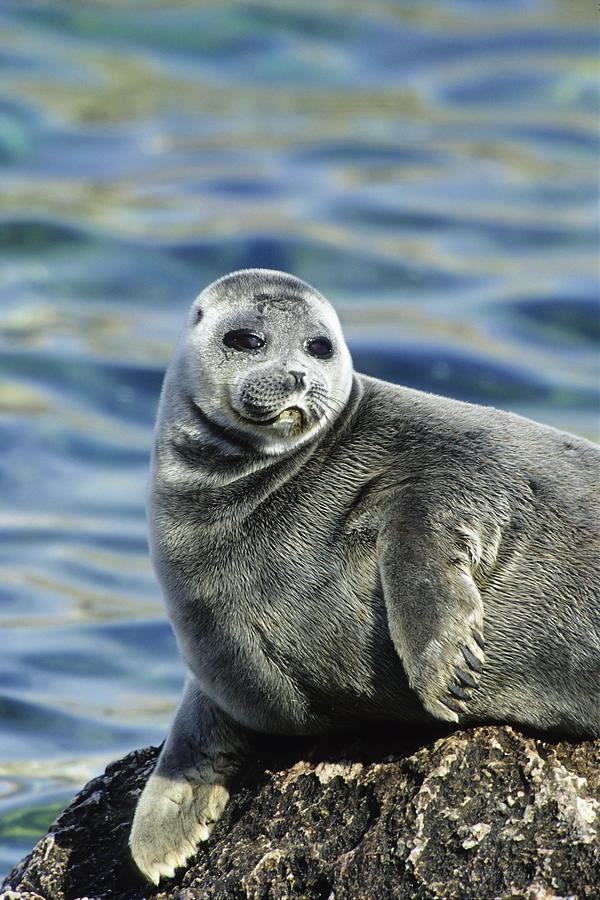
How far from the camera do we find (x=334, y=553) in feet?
15.5

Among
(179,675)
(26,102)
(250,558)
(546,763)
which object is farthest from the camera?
(26,102)

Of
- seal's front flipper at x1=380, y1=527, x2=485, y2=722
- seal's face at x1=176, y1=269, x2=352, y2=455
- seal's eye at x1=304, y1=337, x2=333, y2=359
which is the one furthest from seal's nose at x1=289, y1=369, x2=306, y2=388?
seal's front flipper at x1=380, y1=527, x2=485, y2=722

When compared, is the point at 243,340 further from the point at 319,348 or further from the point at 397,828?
the point at 397,828

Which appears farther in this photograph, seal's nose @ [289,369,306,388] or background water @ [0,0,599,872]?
background water @ [0,0,599,872]

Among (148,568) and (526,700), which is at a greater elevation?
(526,700)

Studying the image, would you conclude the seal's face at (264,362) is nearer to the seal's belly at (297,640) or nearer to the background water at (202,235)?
the seal's belly at (297,640)

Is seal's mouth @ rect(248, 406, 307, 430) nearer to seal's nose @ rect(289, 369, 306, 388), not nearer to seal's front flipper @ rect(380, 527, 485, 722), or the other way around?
seal's nose @ rect(289, 369, 306, 388)

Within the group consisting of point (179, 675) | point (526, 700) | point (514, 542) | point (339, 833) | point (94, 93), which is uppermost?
point (514, 542)

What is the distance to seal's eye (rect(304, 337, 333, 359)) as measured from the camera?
514cm

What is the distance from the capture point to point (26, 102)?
2058 centimetres

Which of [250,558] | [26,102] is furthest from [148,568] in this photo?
[26,102]

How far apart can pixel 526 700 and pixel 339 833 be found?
2.32ft

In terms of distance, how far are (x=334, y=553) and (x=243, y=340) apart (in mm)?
889

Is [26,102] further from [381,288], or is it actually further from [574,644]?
[574,644]
